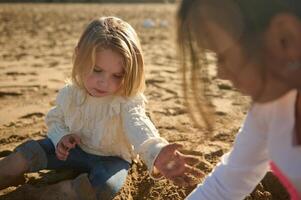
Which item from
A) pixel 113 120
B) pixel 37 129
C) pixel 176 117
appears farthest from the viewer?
pixel 176 117

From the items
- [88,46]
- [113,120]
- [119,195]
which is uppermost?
[88,46]

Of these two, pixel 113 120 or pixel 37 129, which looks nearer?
pixel 113 120

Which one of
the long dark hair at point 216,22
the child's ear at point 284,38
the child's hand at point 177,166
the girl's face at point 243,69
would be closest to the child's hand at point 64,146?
the child's hand at point 177,166

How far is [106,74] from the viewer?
1.96 meters

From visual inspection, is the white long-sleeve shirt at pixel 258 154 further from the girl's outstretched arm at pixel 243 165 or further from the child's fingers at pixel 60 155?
the child's fingers at pixel 60 155

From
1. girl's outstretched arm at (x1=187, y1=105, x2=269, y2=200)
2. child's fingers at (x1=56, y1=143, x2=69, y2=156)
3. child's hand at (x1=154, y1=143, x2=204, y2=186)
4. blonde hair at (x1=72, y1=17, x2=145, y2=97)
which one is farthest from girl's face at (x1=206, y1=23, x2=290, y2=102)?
child's fingers at (x1=56, y1=143, x2=69, y2=156)

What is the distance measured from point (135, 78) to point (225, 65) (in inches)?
34.4

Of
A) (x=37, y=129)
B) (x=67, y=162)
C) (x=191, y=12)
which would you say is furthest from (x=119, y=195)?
(x=191, y=12)

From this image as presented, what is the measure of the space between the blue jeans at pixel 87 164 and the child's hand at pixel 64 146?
91mm

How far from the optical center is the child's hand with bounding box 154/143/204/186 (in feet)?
5.67

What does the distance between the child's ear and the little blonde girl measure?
29.8 inches

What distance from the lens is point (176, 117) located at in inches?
120

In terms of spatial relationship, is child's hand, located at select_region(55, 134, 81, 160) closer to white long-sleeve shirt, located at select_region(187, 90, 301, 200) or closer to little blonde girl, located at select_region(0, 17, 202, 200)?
little blonde girl, located at select_region(0, 17, 202, 200)

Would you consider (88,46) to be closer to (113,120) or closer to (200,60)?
(113,120)
